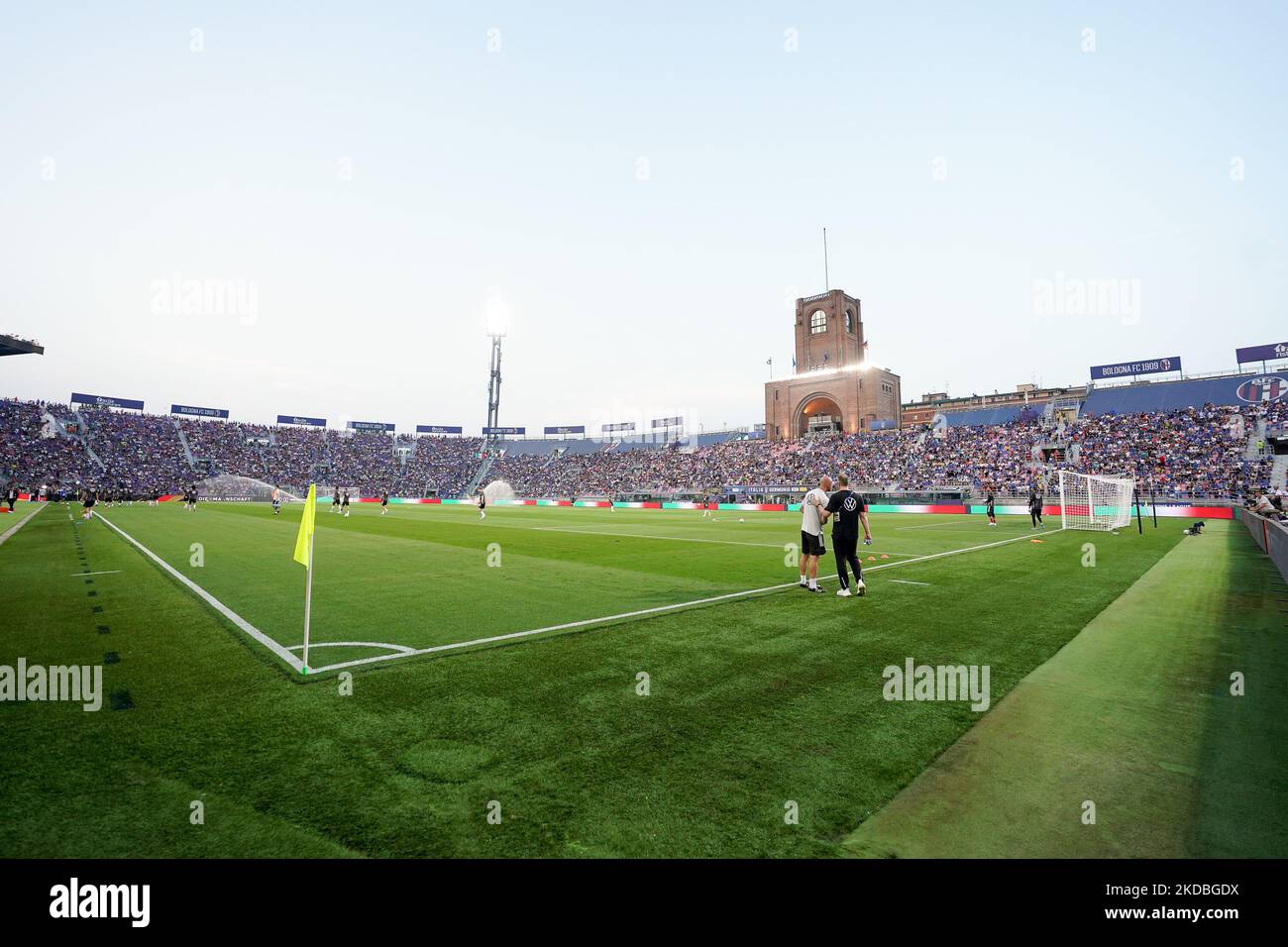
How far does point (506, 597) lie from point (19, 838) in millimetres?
7305

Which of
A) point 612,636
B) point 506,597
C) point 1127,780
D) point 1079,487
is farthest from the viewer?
point 1079,487

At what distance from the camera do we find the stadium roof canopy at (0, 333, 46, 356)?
33.7m

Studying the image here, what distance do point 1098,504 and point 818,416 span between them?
51.1 m

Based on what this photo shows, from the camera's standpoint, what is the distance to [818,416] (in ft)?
263

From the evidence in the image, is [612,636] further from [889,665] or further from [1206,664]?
[1206,664]

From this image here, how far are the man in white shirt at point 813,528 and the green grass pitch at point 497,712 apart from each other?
68 cm

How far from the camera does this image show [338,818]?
329cm

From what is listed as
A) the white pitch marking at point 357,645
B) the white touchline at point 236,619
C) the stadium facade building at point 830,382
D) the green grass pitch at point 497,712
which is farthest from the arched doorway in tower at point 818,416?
the white pitch marking at point 357,645

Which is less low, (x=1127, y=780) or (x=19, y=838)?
(x=19, y=838)

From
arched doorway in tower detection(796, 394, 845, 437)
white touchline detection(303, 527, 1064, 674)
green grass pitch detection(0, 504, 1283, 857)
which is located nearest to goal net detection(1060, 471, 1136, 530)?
green grass pitch detection(0, 504, 1283, 857)

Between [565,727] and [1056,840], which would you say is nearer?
[1056,840]

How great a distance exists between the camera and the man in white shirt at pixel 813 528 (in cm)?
1045

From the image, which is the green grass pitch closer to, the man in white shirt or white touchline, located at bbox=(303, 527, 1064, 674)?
white touchline, located at bbox=(303, 527, 1064, 674)
